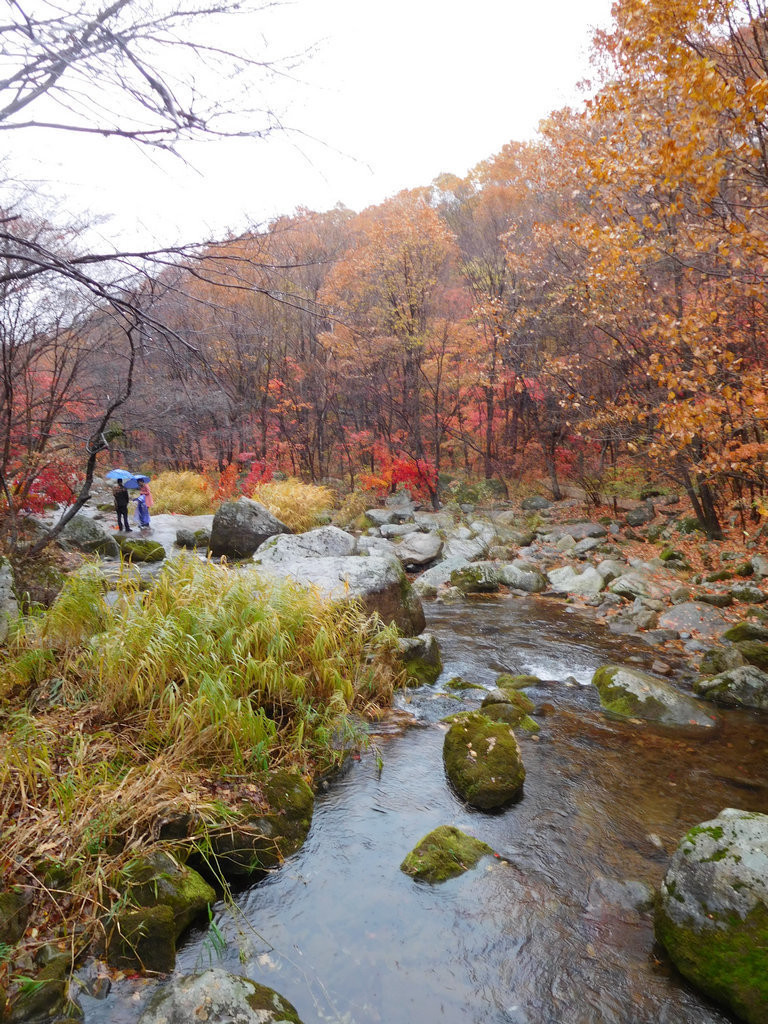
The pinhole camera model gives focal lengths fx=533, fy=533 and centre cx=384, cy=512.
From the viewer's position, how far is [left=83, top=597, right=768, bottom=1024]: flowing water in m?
2.62

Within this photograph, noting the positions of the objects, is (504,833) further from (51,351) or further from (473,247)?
(473,247)

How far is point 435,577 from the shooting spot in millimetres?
10367

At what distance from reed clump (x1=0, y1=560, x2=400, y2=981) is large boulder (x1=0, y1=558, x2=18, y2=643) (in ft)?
0.57

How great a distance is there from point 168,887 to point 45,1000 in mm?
621

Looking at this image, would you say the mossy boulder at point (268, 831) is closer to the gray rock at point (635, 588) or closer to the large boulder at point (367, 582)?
the large boulder at point (367, 582)

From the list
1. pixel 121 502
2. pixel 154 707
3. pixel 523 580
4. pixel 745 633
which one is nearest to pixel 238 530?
pixel 121 502

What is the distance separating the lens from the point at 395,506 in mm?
16906

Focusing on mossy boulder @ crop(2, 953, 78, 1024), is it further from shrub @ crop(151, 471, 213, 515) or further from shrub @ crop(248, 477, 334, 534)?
shrub @ crop(151, 471, 213, 515)

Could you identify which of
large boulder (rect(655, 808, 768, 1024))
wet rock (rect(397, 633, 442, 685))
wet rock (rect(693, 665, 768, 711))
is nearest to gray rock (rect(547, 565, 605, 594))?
wet rock (rect(693, 665, 768, 711))

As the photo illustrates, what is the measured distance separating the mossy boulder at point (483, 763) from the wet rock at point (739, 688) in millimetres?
2807

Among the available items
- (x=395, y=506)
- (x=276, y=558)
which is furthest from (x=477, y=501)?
(x=276, y=558)

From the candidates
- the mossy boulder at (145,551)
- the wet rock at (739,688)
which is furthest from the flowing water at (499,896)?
the mossy boulder at (145,551)

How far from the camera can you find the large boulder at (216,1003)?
85.7 inches

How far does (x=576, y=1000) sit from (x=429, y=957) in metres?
0.74
